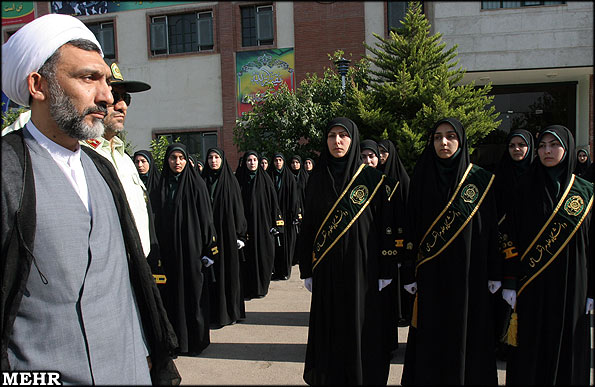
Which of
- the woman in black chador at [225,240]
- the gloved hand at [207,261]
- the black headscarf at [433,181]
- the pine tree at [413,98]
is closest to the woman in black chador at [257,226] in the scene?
A: the woman in black chador at [225,240]

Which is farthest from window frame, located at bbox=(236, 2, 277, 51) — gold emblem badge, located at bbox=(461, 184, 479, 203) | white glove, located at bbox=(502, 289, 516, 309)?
white glove, located at bbox=(502, 289, 516, 309)

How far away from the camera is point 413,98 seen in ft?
36.4

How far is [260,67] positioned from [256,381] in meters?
14.6

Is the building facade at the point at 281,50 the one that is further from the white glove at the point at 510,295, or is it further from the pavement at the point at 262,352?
the white glove at the point at 510,295

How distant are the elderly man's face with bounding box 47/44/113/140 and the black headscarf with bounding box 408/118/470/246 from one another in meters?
2.53

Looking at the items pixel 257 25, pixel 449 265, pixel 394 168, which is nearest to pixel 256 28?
pixel 257 25

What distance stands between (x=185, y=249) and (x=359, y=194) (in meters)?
2.10

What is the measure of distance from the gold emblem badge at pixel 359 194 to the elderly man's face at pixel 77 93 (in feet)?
Answer: 7.33

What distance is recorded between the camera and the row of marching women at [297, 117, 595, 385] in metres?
3.06

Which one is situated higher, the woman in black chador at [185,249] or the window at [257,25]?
the window at [257,25]

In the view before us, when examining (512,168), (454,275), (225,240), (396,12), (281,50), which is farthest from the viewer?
(281,50)

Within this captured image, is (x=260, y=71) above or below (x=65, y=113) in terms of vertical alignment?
above

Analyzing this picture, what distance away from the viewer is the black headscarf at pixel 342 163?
3.51 m

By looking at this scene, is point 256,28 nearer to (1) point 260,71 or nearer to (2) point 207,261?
(1) point 260,71
